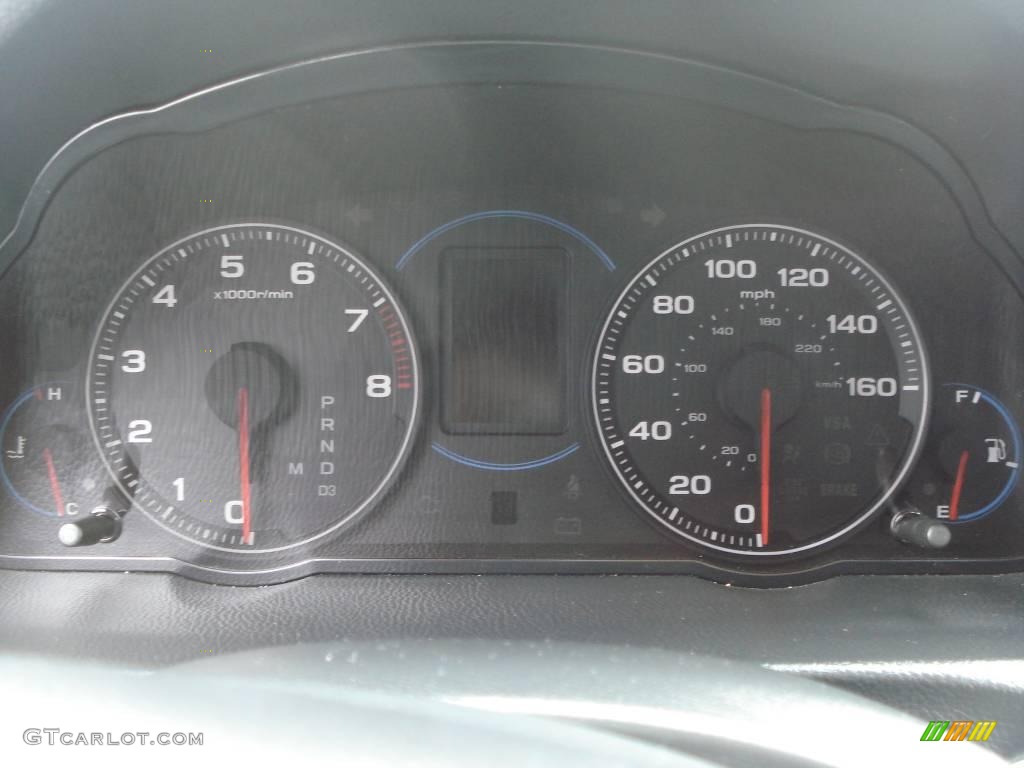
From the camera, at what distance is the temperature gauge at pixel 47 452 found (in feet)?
9.30

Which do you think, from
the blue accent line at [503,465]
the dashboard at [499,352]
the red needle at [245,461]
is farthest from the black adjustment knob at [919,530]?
the red needle at [245,461]

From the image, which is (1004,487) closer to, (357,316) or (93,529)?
(357,316)

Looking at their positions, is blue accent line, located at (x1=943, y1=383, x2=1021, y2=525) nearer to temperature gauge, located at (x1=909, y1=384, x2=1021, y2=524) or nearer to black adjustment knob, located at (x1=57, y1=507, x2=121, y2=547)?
temperature gauge, located at (x1=909, y1=384, x2=1021, y2=524)

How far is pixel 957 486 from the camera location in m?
2.83

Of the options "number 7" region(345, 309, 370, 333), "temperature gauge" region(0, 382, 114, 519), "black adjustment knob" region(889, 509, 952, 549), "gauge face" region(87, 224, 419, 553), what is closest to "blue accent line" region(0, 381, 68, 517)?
"temperature gauge" region(0, 382, 114, 519)

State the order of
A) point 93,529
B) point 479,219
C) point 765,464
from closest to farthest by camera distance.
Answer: point 93,529
point 765,464
point 479,219

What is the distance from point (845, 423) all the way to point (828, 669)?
92 cm

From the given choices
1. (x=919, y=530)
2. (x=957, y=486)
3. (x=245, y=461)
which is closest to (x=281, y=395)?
(x=245, y=461)

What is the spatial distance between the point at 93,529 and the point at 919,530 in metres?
Answer: 2.10

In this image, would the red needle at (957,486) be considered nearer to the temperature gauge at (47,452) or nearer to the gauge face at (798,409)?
the gauge face at (798,409)

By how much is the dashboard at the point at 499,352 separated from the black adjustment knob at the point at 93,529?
26 mm

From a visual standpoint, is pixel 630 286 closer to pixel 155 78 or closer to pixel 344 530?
pixel 344 530

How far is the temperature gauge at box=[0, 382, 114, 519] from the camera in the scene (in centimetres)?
283

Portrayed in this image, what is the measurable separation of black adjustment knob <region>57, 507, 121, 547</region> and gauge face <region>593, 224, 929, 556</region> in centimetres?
132
